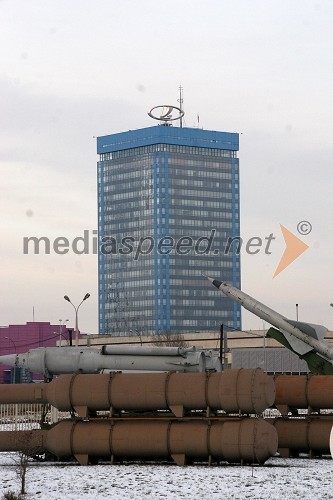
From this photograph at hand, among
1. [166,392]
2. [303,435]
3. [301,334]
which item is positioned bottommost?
[303,435]

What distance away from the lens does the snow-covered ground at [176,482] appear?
96.7 ft

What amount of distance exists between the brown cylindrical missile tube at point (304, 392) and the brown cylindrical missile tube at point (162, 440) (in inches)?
134

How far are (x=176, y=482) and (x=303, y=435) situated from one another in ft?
25.7

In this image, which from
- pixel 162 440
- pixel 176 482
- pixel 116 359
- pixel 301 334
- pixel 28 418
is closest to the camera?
pixel 176 482

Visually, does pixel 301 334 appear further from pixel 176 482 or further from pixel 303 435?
pixel 176 482

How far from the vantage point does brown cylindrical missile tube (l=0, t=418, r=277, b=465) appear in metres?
34.2

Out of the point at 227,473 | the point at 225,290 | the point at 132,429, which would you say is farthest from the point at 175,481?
the point at 225,290

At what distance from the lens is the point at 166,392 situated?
116 feet

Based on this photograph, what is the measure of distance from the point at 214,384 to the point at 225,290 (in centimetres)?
1241

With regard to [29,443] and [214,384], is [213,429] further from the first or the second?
[29,443]

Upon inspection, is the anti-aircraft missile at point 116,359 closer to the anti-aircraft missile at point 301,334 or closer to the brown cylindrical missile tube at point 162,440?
the brown cylindrical missile tube at point 162,440

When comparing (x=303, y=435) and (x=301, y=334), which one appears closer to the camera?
(x=303, y=435)

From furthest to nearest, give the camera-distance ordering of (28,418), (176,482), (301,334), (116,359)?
(28,418) < (301,334) < (116,359) < (176,482)

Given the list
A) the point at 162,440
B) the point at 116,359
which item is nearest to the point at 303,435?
the point at 162,440
